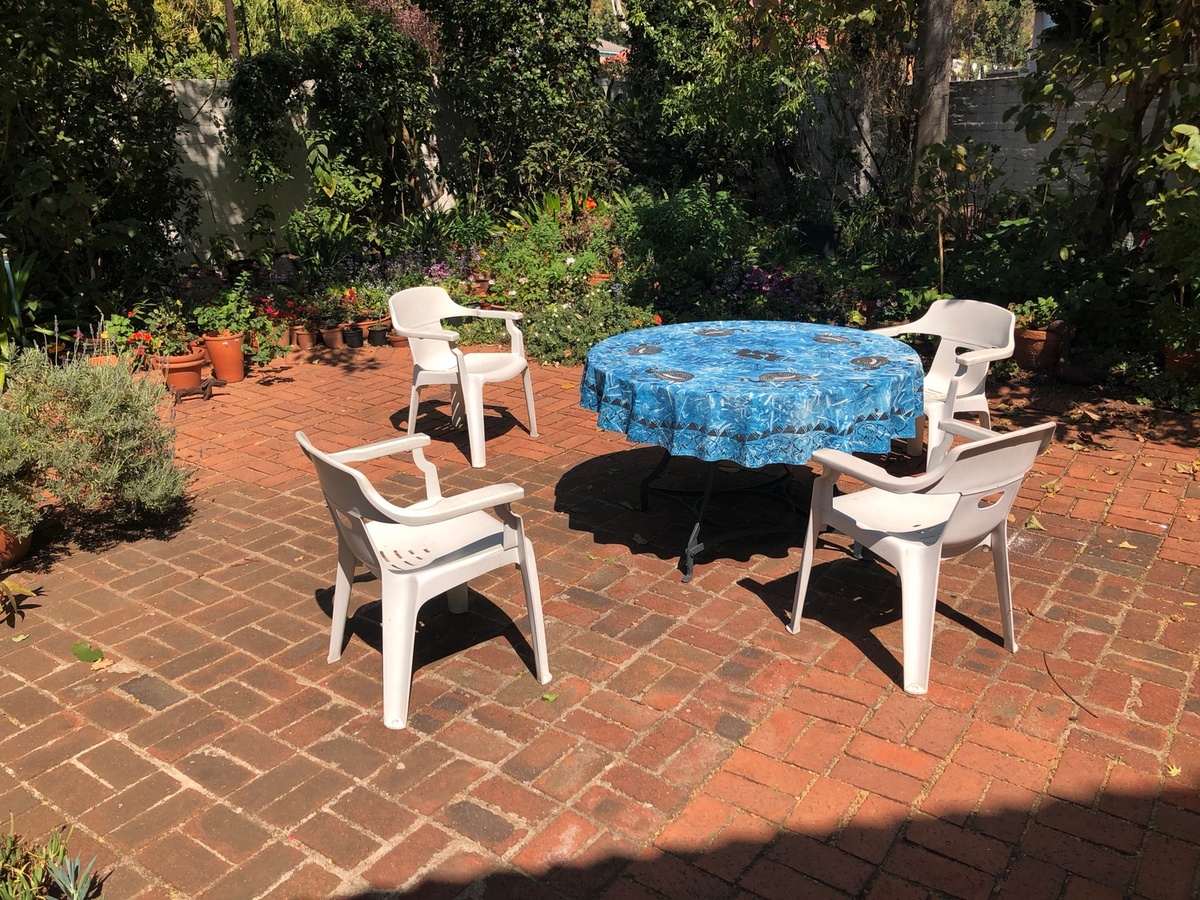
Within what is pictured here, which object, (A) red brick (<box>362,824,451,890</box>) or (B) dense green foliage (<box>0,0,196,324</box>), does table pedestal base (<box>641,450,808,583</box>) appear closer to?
(A) red brick (<box>362,824,451,890</box>)

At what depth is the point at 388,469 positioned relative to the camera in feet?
18.1

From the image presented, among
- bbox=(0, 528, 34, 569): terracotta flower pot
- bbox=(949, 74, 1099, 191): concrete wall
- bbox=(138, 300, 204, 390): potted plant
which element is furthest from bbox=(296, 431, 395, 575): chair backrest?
bbox=(949, 74, 1099, 191): concrete wall

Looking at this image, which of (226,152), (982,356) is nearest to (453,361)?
(982,356)

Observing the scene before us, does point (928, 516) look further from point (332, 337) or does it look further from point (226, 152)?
point (226, 152)

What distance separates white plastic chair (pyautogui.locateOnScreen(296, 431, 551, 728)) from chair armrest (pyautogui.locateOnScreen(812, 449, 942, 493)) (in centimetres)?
113

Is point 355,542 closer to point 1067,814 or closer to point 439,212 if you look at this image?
point 1067,814

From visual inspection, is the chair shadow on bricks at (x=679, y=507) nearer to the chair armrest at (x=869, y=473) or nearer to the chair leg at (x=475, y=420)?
the chair leg at (x=475, y=420)

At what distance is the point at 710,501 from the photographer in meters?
4.78

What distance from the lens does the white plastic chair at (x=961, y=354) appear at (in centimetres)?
478

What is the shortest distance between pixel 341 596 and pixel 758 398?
5.75 feet

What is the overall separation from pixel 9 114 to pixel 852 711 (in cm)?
679

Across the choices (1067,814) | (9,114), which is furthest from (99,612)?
(9,114)

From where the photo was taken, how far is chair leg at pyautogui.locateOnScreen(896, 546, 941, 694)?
10.2 feet

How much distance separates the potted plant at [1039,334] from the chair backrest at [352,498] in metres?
5.17
